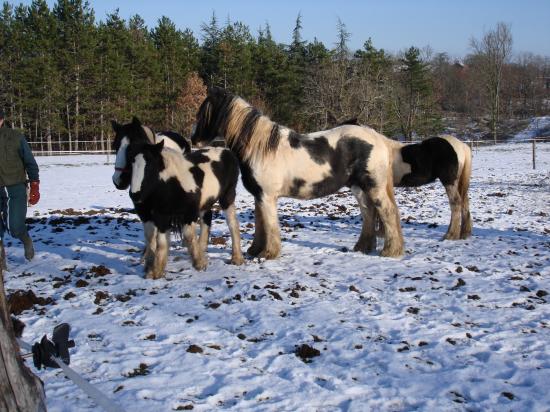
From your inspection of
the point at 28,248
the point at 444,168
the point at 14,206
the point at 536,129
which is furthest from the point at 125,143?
the point at 536,129

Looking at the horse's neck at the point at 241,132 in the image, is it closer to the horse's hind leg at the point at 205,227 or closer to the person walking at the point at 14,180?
the horse's hind leg at the point at 205,227

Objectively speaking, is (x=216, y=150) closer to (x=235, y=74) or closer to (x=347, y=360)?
(x=347, y=360)

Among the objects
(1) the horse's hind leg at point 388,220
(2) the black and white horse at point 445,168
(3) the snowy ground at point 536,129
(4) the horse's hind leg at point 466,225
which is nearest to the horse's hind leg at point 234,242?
(1) the horse's hind leg at point 388,220

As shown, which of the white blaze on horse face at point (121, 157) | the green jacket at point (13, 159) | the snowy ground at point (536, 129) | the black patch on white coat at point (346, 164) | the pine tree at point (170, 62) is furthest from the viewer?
the snowy ground at point (536, 129)

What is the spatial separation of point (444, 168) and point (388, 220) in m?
1.70

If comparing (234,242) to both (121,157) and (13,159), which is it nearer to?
(121,157)

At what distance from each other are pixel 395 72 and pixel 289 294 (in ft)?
186

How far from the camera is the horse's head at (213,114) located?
661cm

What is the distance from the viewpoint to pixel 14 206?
20.9ft

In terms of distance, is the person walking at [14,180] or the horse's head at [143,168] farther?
the person walking at [14,180]

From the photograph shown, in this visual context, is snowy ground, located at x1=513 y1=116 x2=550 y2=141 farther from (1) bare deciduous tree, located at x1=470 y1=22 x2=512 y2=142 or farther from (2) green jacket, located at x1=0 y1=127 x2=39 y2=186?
(2) green jacket, located at x1=0 y1=127 x2=39 y2=186

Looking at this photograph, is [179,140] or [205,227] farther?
[179,140]

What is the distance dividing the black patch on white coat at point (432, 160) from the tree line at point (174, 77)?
32134mm

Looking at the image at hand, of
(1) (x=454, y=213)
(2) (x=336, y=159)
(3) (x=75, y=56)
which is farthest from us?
(3) (x=75, y=56)
